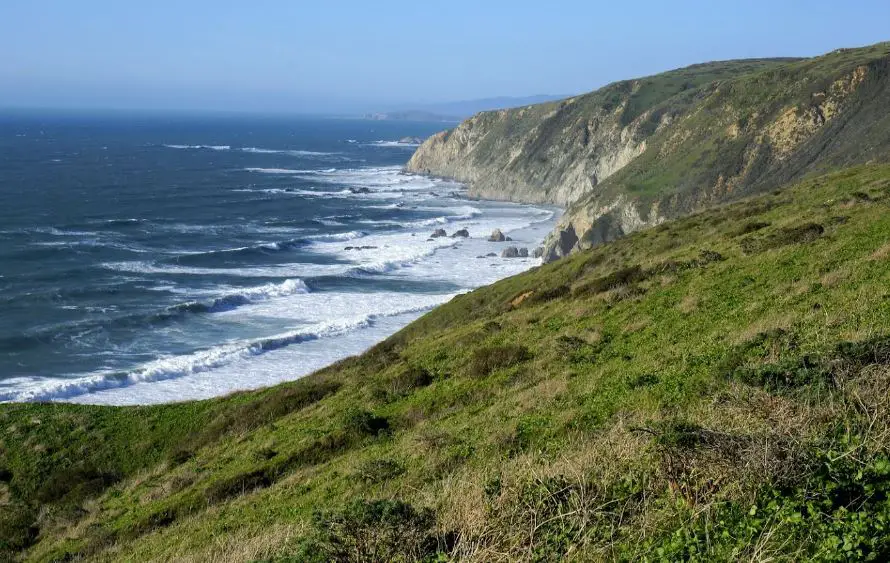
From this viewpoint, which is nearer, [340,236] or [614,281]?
[614,281]

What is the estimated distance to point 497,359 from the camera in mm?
20391

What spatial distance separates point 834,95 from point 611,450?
256 ft

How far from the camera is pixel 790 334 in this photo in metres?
13.9

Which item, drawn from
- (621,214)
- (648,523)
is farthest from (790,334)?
(621,214)

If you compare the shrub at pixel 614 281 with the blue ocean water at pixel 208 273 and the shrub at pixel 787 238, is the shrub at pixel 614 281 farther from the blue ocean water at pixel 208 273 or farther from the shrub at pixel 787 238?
the blue ocean water at pixel 208 273

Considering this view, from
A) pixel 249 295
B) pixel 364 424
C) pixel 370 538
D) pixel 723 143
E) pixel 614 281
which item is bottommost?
pixel 249 295

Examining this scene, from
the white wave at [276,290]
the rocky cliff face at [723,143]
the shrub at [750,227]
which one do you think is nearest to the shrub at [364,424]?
the shrub at [750,227]

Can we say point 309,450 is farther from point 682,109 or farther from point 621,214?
point 682,109

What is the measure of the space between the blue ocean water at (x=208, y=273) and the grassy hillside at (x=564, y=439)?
17.1m

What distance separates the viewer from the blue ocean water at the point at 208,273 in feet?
149

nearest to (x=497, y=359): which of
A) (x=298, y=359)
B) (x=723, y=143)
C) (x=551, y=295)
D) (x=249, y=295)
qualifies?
(x=551, y=295)

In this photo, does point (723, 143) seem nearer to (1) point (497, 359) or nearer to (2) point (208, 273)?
(2) point (208, 273)

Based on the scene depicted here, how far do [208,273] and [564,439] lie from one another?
63.3 meters

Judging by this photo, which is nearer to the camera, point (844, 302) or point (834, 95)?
point (844, 302)
